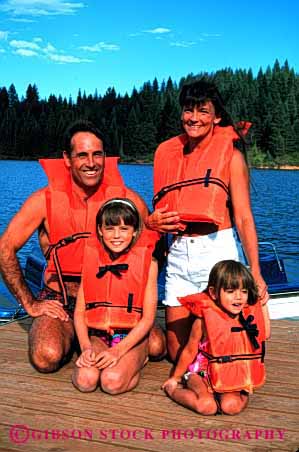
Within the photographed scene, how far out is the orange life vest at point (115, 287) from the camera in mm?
3861

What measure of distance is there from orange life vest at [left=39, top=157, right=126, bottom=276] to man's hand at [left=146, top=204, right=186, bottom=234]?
1.59 ft

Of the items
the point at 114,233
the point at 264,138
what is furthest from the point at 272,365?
the point at 264,138

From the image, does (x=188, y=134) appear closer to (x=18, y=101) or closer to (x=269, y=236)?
(x=269, y=236)

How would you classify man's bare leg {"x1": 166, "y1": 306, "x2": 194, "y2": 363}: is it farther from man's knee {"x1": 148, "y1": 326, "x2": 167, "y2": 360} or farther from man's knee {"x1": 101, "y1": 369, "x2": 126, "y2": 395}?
man's knee {"x1": 101, "y1": 369, "x2": 126, "y2": 395}

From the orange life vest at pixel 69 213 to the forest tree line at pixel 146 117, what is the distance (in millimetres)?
64560

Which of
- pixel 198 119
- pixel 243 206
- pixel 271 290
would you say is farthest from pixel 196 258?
pixel 271 290

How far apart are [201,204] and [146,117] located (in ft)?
282

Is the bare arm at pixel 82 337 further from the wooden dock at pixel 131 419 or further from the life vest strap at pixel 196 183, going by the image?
the life vest strap at pixel 196 183

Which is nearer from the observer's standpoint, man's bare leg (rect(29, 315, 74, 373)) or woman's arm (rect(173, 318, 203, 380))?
woman's arm (rect(173, 318, 203, 380))

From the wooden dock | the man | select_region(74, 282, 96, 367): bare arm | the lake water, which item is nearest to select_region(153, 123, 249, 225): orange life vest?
the man

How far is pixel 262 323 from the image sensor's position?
355cm

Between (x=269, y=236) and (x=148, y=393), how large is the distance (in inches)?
685

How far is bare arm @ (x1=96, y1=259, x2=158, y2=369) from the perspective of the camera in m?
3.65

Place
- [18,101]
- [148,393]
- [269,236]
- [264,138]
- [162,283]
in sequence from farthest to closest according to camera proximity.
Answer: [18,101] → [264,138] → [269,236] → [162,283] → [148,393]
